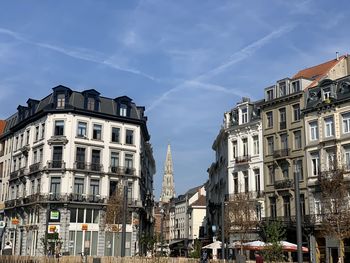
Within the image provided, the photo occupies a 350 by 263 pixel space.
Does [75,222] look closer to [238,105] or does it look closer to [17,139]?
[17,139]

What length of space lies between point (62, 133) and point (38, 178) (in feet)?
19.0

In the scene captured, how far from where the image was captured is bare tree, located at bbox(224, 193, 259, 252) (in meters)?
46.8

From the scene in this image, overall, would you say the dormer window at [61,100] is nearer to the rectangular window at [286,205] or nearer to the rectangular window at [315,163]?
the rectangular window at [286,205]

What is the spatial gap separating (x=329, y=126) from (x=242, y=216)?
12048 millimetres

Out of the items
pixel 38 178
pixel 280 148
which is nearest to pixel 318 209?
pixel 280 148

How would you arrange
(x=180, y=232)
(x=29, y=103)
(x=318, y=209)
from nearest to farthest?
(x=318, y=209) < (x=29, y=103) < (x=180, y=232)

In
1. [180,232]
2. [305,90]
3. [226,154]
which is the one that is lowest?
[180,232]

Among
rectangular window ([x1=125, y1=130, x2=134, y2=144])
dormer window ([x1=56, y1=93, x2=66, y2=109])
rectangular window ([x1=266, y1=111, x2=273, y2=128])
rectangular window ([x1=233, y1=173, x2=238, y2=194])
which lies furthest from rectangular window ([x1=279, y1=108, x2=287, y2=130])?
dormer window ([x1=56, y1=93, x2=66, y2=109])

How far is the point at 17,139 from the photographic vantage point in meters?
63.4

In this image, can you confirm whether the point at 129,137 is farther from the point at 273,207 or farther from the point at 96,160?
the point at 273,207

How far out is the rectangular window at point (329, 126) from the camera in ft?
138

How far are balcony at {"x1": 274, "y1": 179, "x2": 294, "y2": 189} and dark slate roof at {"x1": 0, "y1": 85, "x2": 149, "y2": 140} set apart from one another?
20.0 m

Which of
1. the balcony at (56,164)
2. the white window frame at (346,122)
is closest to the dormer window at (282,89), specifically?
the white window frame at (346,122)

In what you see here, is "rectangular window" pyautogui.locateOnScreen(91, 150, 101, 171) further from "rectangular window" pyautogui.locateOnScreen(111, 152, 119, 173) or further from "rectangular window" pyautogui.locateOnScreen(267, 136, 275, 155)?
"rectangular window" pyautogui.locateOnScreen(267, 136, 275, 155)
